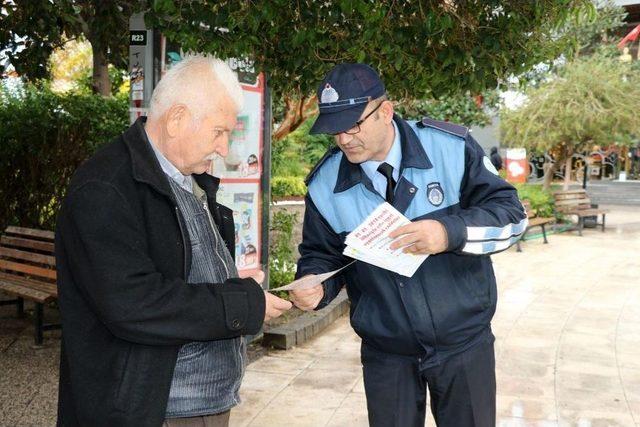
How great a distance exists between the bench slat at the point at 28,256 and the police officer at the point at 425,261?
14.3 feet

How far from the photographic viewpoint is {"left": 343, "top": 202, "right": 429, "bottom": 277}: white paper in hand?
2.73 m

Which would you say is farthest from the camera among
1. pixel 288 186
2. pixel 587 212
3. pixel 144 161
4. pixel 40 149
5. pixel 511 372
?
pixel 587 212

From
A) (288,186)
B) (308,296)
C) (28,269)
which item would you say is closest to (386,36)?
(308,296)

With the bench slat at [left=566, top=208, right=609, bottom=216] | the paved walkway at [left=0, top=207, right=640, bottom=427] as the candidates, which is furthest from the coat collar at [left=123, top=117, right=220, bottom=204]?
the bench slat at [left=566, top=208, right=609, bottom=216]

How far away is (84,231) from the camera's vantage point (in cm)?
196

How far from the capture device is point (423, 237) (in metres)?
2.64

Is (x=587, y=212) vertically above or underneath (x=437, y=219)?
underneath

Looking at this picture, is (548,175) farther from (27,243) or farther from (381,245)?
(381,245)

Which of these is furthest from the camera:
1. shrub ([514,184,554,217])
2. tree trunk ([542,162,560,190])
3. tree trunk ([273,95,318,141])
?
tree trunk ([542,162,560,190])

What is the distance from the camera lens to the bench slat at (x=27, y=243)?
6.99 m

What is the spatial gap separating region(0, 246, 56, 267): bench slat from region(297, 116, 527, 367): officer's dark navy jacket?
14.4 feet

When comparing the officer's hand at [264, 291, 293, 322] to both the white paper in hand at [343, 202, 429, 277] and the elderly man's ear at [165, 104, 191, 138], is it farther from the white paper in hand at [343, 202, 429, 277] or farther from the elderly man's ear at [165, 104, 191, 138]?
the elderly man's ear at [165, 104, 191, 138]

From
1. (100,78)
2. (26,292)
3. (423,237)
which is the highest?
(100,78)

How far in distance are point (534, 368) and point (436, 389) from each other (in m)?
3.79
